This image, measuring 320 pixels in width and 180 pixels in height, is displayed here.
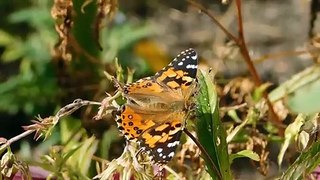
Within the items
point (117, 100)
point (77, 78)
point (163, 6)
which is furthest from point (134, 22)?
point (117, 100)

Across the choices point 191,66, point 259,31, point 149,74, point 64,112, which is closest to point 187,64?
point 191,66

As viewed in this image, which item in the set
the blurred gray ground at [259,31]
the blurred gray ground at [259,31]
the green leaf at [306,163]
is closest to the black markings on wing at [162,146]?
the green leaf at [306,163]

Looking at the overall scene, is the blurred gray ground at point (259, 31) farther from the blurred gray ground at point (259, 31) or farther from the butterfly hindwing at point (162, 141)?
the butterfly hindwing at point (162, 141)

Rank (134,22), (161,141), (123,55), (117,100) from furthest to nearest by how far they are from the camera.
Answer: (134,22)
(123,55)
(117,100)
(161,141)

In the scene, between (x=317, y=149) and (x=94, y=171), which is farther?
(x=94, y=171)

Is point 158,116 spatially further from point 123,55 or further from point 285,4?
point 285,4

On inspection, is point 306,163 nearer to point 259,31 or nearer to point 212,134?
point 212,134
